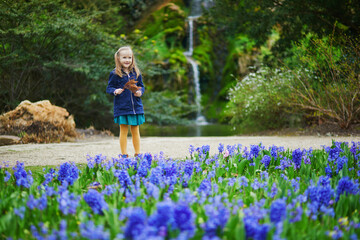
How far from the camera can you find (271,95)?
822 centimetres

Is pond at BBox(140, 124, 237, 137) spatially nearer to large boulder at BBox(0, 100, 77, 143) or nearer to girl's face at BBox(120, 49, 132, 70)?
large boulder at BBox(0, 100, 77, 143)

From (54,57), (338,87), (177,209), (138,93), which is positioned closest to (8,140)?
(138,93)

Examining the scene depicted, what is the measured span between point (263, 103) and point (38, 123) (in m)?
6.01

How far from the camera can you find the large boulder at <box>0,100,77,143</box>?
7250mm

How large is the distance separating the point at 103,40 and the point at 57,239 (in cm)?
1002

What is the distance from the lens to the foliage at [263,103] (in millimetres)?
8375

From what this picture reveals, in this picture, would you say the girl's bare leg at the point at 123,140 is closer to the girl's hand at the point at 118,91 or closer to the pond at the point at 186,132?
the girl's hand at the point at 118,91

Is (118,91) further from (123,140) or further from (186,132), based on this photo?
(186,132)

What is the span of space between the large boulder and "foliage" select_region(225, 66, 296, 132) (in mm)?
4995

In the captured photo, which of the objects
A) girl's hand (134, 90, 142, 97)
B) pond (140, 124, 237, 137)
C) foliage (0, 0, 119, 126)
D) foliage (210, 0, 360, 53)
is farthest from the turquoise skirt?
pond (140, 124, 237, 137)

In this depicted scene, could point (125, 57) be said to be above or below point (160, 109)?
above

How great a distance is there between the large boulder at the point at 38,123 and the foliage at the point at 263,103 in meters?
5.00

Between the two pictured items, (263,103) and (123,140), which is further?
(263,103)

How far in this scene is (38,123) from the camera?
7.45m
